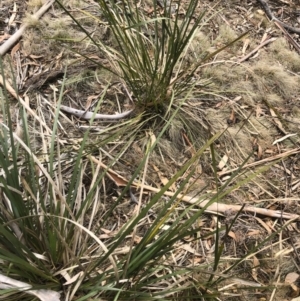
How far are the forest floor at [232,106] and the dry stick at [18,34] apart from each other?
21mm

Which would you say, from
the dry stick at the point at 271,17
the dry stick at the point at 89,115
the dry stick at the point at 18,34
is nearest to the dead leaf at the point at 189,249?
the dry stick at the point at 89,115

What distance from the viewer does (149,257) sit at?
3.72 ft

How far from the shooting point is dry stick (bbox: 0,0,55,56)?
6.05 ft

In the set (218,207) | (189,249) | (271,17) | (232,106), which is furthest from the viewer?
(271,17)

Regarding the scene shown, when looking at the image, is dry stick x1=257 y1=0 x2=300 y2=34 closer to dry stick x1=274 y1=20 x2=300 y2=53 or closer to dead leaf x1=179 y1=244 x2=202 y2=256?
dry stick x1=274 y1=20 x2=300 y2=53

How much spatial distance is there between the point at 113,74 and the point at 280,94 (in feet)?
2.40

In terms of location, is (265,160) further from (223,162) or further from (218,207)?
(218,207)

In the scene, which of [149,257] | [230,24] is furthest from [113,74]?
[149,257]

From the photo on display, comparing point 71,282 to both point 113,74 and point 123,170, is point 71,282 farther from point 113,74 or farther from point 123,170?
point 113,74

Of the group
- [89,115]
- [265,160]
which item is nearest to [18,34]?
[89,115]

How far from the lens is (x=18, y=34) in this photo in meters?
1.89

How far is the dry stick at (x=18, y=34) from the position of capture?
1.84 meters

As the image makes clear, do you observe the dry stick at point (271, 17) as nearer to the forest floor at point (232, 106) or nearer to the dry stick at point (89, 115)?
the forest floor at point (232, 106)

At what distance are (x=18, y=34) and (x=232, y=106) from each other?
0.95m
